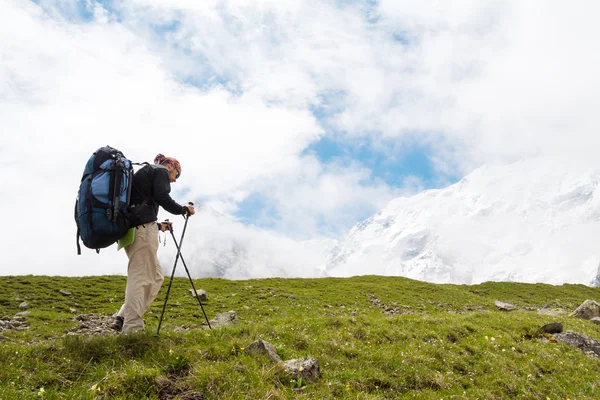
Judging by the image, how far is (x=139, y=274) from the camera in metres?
9.09

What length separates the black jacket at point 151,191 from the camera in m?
9.12

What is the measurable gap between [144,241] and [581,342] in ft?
54.1

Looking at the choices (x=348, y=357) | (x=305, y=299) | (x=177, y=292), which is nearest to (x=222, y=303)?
(x=177, y=292)

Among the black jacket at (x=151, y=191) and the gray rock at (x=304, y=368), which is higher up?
the black jacket at (x=151, y=191)

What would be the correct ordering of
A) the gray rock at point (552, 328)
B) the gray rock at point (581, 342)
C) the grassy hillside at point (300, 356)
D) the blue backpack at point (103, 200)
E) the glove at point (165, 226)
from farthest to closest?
the gray rock at point (552, 328)
the gray rock at point (581, 342)
the glove at point (165, 226)
the blue backpack at point (103, 200)
the grassy hillside at point (300, 356)

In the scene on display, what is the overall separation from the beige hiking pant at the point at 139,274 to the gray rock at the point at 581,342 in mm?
15485

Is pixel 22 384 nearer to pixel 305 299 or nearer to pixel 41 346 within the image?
pixel 41 346

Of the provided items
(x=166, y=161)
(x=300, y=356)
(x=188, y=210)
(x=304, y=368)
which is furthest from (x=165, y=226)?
(x=304, y=368)

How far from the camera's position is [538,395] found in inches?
402

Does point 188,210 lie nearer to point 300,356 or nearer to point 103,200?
point 103,200

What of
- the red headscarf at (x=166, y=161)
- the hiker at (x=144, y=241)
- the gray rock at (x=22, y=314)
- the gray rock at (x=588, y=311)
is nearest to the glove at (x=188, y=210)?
the hiker at (x=144, y=241)

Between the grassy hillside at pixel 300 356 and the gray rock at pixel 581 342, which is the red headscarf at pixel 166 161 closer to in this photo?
the grassy hillside at pixel 300 356

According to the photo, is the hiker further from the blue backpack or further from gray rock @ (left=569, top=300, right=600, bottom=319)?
gray rock @ (left=569, top=300, right=600, bottom=319)

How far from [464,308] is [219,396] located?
→ 2849cm
